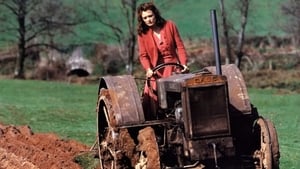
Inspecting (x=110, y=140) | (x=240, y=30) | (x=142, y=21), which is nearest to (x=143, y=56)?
(x=142, y=21)

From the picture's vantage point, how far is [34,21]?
169 ft

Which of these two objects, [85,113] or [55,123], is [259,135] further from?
[85,113]

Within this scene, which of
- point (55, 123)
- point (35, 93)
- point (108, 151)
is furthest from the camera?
point (35, 93)

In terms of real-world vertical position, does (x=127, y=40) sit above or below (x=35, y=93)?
above

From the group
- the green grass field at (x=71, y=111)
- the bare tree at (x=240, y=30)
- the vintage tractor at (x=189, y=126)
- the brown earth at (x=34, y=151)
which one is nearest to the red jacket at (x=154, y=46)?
the vintage tractor at (x=189, y=126)

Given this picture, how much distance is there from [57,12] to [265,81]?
17943 millimetres

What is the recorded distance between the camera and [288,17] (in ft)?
149

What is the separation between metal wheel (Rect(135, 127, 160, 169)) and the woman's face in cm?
150

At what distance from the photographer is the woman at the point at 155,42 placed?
892 cm

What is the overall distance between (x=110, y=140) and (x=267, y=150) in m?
1.78

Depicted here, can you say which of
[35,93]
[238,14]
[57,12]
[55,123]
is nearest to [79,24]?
[57,12]

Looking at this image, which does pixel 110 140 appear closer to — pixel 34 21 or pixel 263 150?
pixel 263 150

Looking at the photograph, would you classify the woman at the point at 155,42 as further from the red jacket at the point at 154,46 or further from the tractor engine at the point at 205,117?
the tractor engine at the point at 205,117

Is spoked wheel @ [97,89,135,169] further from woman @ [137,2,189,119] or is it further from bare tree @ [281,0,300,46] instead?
bare tree @ [281,0,300,46]
